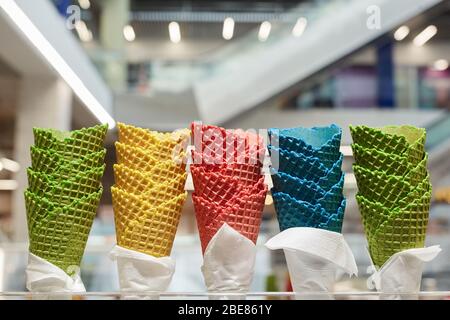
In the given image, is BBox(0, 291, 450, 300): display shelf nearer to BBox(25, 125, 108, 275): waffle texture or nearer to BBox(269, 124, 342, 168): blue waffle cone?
BBox(25, 125, 108, 275): waffle texture

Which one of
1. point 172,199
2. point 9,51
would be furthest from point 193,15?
point 172,199

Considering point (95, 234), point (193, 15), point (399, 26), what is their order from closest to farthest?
point (95, 234), point (399, 26), point (193, 15)

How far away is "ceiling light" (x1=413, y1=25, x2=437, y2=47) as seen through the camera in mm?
9366

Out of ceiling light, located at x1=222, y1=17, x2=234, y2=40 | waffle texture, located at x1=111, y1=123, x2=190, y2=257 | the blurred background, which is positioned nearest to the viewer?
waffle texture, located at x1=111, y1=123, x2=190, y2=257

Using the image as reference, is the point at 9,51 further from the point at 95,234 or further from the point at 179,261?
the point at 179,261

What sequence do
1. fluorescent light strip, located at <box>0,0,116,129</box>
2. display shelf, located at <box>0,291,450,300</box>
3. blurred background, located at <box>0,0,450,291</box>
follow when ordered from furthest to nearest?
blurred background, located at <box>0,0,450,291</box> → fluorescent light strip, located at <box>0,0,116,129</box> → display shelf, located at <box>0,291,450,300</box>

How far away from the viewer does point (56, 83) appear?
4.96m

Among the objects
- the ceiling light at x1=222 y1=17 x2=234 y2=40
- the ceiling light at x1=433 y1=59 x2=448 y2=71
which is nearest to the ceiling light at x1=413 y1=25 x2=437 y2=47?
the ceiling light at x1=433 y1=59 x2=448 y2=71

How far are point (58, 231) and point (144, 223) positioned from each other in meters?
0.14

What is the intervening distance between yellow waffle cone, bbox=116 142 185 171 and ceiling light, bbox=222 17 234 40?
8038mm

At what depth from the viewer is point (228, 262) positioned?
38.6 inches

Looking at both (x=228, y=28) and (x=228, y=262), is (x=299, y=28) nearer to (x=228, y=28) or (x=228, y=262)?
(x=228, y=28)

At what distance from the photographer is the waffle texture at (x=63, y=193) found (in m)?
1.00
